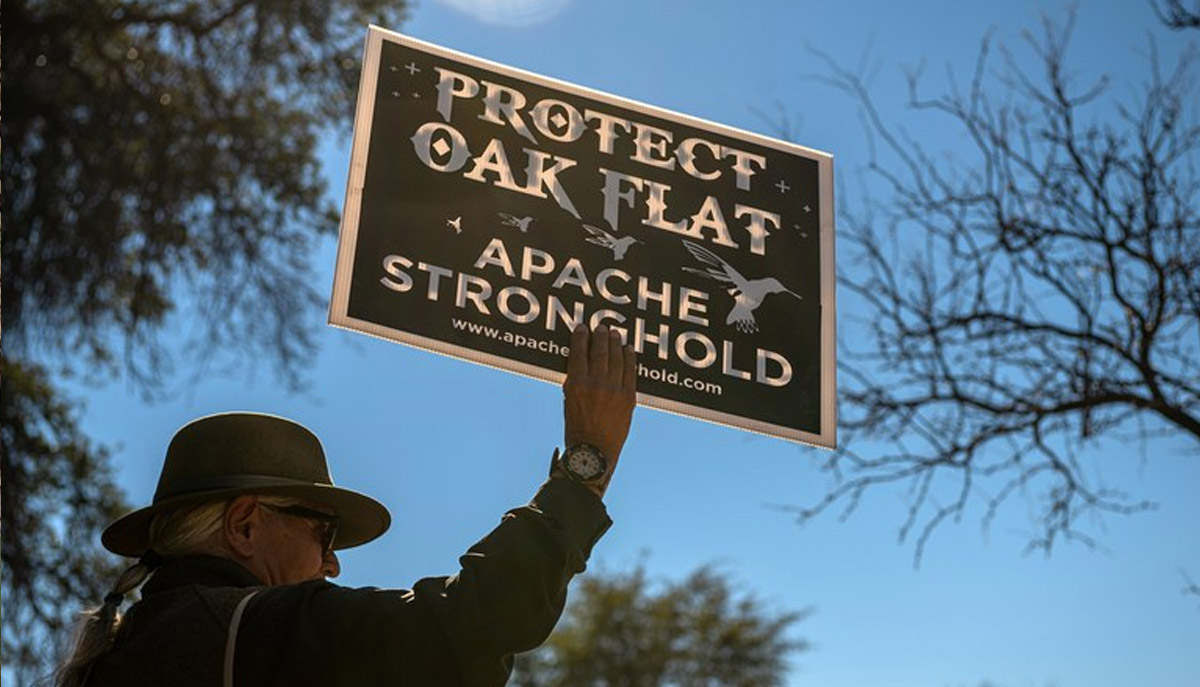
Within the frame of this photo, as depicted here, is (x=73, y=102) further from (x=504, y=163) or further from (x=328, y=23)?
(x=504, y=163)

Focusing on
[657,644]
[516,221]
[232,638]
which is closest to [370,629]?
[232,638]

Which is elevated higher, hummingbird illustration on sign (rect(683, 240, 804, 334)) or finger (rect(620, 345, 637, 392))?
hummingbird illustration on sign (rect(683, 240, 804, 334))

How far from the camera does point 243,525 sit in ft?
7.71

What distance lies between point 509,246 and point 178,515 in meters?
0.80

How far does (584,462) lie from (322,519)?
1.67 ft

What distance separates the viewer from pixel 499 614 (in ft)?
6.63

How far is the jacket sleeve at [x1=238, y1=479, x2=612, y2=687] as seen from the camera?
6.56 ft

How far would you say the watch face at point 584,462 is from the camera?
7.54 feet

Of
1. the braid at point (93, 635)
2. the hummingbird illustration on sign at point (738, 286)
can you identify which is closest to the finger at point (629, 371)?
the hummingbird illustration on sign at point (738, 286)

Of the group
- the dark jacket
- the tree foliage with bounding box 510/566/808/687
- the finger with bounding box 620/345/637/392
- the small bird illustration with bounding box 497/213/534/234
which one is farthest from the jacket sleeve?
the tree foliage with bounding box 510/566/808/687

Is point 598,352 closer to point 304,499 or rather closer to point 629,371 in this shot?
point 629,371

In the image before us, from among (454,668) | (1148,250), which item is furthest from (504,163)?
(1148,250)

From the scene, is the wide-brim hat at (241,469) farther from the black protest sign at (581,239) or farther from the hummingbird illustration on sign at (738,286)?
the hummingbird illustration on sign at (738,286)

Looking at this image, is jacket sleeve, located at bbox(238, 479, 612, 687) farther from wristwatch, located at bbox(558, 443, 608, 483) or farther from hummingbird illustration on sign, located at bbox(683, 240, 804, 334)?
hummingbird illustration on sign, located at bbox(683, 240, 804, 334)
